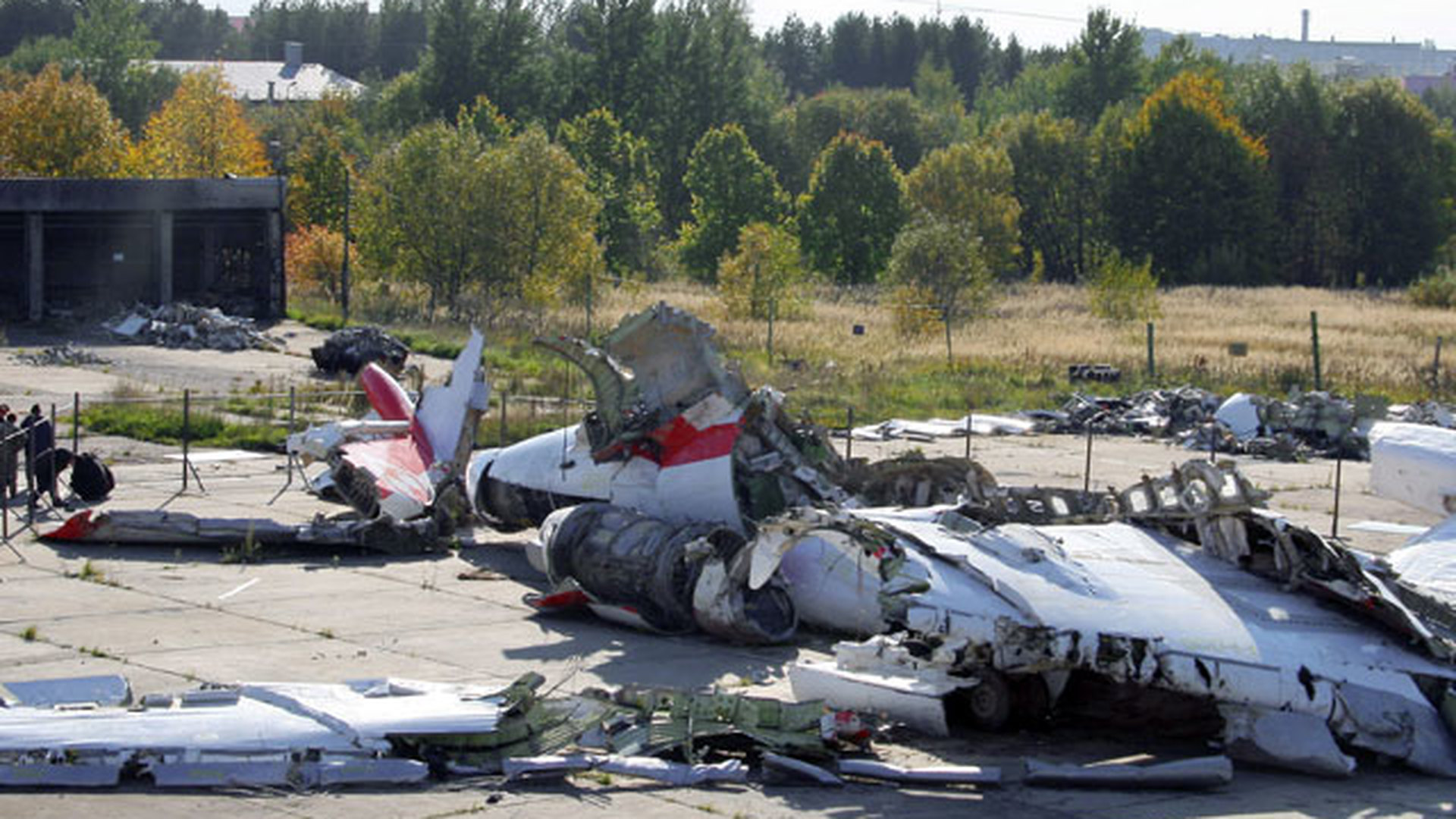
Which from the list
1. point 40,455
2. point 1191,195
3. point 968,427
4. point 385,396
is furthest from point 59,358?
point 1191,195

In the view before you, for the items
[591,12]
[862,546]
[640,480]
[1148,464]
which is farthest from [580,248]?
[591,12]

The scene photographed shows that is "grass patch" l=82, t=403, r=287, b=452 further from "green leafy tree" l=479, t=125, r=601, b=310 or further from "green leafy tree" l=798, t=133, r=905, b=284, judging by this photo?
"green leafy tree" l=798, t=133, r=905, b=284

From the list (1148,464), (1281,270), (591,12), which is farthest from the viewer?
(591,12)

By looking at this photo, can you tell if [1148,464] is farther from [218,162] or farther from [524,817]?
[218,162]

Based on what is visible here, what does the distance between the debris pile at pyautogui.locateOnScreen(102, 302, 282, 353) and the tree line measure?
32.4 ft

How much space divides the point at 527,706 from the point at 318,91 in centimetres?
16392

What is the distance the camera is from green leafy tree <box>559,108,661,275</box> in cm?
9312

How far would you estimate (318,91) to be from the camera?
170500mm

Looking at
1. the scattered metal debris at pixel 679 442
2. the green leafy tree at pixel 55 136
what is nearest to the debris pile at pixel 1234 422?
the scattered metal debris at pixel 679 442

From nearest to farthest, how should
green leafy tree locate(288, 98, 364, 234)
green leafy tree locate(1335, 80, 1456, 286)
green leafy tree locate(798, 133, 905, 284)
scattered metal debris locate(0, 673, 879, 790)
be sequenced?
scattered metal debris locate(0, 673, 879, 790) → green leafy tree locate(288, 98, 364, 234) → green leafy tree locate(798, 133, 905, 284) → green leafy tree locate(1335, 80, 1456, 286)

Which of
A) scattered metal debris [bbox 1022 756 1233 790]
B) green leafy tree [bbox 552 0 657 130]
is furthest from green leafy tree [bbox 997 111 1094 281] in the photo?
scattered metal debris [bbox 1022 756 1233 790]

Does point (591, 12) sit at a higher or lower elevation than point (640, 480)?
higher

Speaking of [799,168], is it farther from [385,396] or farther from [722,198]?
[385,396]

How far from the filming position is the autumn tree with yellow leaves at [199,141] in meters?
88.7
